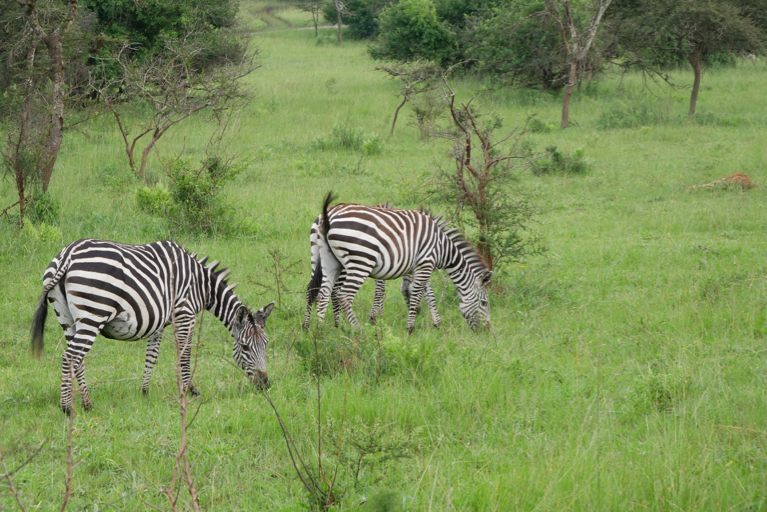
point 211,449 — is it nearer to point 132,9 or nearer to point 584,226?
point 584,226

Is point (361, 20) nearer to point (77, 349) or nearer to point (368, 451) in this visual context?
point (77, 349)

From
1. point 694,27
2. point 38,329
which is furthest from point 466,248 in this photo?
point 694,27

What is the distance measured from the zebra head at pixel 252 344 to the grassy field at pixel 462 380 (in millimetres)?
189

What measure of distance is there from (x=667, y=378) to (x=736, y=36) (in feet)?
62.3

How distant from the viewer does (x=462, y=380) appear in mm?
5344

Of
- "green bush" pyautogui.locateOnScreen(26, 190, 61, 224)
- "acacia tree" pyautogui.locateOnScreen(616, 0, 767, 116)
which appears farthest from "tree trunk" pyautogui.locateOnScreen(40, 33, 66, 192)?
"acacia tree" pyautogui.locateOnScreen(616, 0, 767, 116)

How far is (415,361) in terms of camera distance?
5.62m

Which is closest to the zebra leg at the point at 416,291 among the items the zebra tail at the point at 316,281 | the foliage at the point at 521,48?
the zebra tail at the point at 316,281

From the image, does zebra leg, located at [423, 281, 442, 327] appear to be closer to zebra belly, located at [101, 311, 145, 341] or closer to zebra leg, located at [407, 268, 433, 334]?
Answer: zebra leg, located at [407, 268, 433, 334]

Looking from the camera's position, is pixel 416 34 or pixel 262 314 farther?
pixel 416 34

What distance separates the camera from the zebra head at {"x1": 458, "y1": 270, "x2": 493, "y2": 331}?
747cm

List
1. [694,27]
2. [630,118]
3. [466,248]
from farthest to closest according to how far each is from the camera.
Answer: [630,118] → [694,27] → [466,248]

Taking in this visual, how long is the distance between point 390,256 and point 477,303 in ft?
3.58

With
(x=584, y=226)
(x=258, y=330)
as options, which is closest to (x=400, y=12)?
(x=584, y=226)
